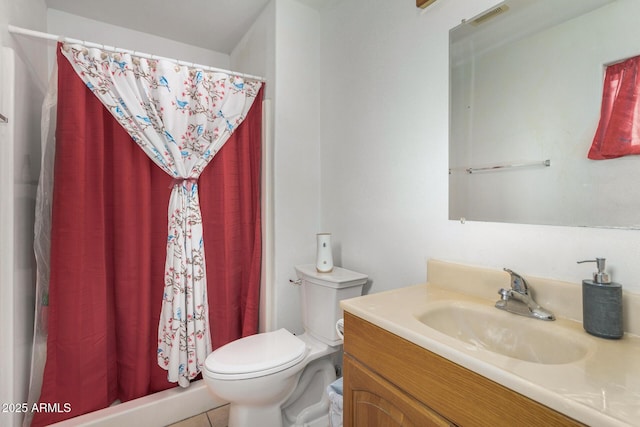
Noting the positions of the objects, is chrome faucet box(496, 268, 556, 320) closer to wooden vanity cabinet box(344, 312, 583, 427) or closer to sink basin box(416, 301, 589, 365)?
sink basin box(416, 301, 589, 365)

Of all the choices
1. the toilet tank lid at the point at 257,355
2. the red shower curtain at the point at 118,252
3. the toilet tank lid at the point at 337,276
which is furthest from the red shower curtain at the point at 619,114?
the red shower curtain at the point at 118,252

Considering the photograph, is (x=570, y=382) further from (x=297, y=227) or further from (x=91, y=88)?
(x=91, y=88)

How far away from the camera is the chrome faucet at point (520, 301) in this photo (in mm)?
837

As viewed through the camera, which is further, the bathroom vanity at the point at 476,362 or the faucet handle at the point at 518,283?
the faucet handle at the point at 518,283

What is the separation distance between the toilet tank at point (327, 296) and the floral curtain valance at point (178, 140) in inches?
22.8

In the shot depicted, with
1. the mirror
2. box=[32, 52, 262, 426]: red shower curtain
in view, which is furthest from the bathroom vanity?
box=[32, 52, 262, 426]: red shower curtain

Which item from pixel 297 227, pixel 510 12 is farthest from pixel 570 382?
pixel 297 227

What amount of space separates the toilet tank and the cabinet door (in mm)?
512

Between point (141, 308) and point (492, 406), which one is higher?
point (492, 406)

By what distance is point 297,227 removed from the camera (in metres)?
1.87

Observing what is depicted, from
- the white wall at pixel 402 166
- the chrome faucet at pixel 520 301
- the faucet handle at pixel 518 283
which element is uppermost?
the white wall at pixel 402 166

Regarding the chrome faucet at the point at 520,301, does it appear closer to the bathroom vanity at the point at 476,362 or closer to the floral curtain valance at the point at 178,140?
the bathroom vanity at the point at 476,362

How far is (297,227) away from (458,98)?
1.14m

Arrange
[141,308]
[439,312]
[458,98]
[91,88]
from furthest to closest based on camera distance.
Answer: [141,308] < [91,88] < [458,98] < [439,312]
